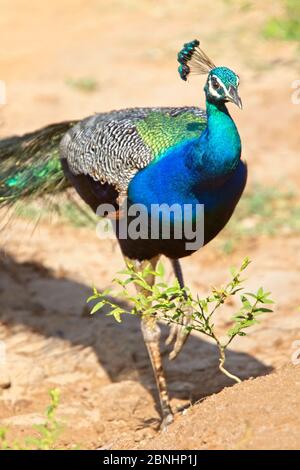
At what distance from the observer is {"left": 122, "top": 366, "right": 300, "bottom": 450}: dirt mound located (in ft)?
9.80

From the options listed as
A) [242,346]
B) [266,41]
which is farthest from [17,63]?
[242,346]

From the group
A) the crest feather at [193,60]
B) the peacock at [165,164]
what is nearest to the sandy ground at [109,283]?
the peacock at [165,164]

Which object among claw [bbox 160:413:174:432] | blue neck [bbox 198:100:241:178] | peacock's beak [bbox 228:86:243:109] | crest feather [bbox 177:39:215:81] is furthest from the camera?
claw [bbox 160:413:174:432]

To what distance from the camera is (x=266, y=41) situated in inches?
450

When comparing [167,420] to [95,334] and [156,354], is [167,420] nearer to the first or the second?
[156,354]

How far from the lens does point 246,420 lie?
3117mm

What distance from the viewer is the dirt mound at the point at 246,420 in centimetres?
299

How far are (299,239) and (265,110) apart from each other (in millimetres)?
2604

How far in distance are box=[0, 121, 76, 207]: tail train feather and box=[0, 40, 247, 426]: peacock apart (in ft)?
0.41

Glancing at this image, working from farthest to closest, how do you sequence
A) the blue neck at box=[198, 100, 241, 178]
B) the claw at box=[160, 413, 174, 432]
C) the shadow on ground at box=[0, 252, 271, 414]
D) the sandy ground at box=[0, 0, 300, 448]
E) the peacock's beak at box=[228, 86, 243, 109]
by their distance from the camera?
1. the shadow on ground at box=[0, 252, 271, 414]
2. the claw at box=[160, 413, 174, 432]
3. the blue neck at box=[198, 100, 241, 178]
4. the peacock's beak at box=[228, 86, 243, 109]
5. the sandy ground at box=[0, 0, 300, 448]

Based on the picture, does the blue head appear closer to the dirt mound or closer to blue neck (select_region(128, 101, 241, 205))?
blue neck (select_region(128, 101, 241, 205))

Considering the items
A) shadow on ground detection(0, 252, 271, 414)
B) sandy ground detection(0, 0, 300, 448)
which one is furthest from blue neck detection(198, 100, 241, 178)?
shadow on ground detection(0, 252, 271, 414)

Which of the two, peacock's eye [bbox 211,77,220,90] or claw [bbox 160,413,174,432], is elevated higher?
peacock's eye [bbox 211,77,220,90]
